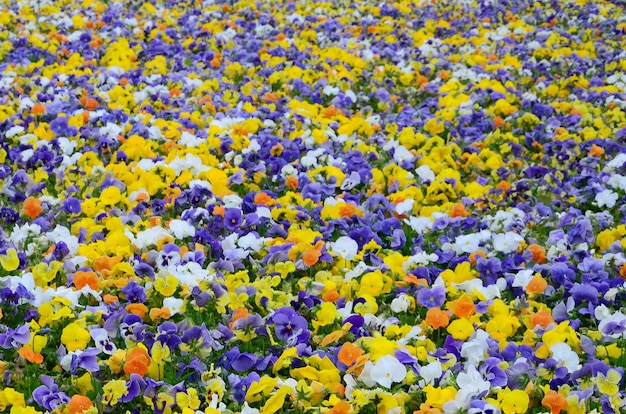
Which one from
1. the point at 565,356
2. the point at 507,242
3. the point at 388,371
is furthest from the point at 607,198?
the point at 388,371

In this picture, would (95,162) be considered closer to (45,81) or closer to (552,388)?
(45,81)

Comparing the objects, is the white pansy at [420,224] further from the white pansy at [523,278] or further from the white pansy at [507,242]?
the white pansy at [523,278]

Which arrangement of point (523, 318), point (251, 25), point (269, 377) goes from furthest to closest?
point (251, 25) < point (523, 318) < point (269, 377)

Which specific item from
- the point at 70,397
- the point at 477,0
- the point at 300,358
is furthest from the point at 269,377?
the point at 477,0

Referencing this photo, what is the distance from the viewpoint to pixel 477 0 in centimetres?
1288

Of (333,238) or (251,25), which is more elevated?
(333,238)

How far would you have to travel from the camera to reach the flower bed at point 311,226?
3930mm

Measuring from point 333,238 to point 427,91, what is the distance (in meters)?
3.69

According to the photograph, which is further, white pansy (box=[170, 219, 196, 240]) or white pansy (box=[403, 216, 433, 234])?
white pansy (box=[403, 216, 433, 234])

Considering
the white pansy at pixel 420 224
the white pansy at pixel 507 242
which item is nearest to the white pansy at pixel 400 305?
the white pansy at pixel 507 242

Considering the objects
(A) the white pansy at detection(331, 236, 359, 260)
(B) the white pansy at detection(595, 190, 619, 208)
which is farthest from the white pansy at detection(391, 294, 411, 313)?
(B) the white pansy at detection(595, 190, 619, 208)

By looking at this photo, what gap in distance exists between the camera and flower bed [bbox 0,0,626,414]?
12.9 feet

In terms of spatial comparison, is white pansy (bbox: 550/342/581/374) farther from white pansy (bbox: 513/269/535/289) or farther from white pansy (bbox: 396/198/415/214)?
white pansy (bbox: 396/198/415/214)

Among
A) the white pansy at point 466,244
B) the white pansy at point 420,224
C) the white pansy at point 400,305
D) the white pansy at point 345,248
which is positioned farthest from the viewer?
the white pansy at point 420,224
